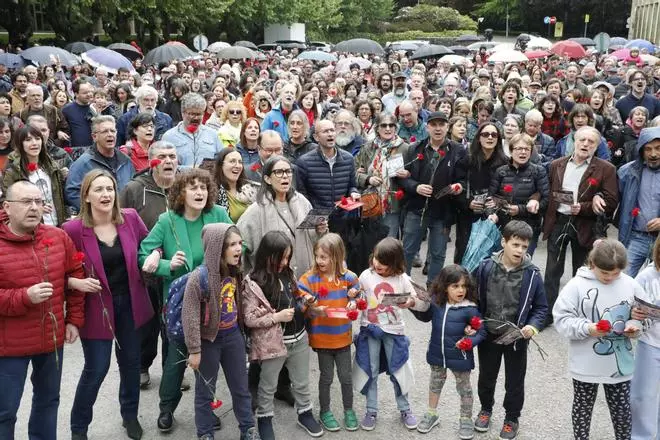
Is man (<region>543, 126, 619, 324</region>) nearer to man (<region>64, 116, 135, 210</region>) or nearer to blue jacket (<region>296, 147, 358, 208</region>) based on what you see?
blue jacket (<region>296, 147, 358, 208</region>)

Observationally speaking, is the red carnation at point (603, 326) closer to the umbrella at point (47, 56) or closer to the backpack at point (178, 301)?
the backpack at point (178, 301)

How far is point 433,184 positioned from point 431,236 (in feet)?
2.07

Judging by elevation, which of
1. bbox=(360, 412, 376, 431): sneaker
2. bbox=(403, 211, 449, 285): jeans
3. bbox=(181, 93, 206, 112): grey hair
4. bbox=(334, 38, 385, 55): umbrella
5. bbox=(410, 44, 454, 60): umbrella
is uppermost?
bbox=(334, 38, 385, 55): umbrella

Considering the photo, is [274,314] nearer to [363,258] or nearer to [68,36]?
[363,258]

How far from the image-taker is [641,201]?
6430 mm

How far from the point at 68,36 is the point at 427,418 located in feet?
106

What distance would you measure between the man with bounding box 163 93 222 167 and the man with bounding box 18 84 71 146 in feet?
8.90

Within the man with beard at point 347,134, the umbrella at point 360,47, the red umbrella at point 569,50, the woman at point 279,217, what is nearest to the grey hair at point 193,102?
the man with beard at point 347,134

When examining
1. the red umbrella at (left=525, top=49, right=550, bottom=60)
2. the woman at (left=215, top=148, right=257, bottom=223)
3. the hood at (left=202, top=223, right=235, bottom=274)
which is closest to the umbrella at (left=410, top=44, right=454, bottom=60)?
the red umbrella at (left=525, top=49, right=550, bottom=60)

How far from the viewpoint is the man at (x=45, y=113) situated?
9.20 meters

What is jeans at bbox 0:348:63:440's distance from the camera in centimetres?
415

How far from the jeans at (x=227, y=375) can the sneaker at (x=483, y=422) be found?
64.6 inches

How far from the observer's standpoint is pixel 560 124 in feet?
30.7

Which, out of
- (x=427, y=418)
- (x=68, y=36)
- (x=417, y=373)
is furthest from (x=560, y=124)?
(x=68, y=36)
